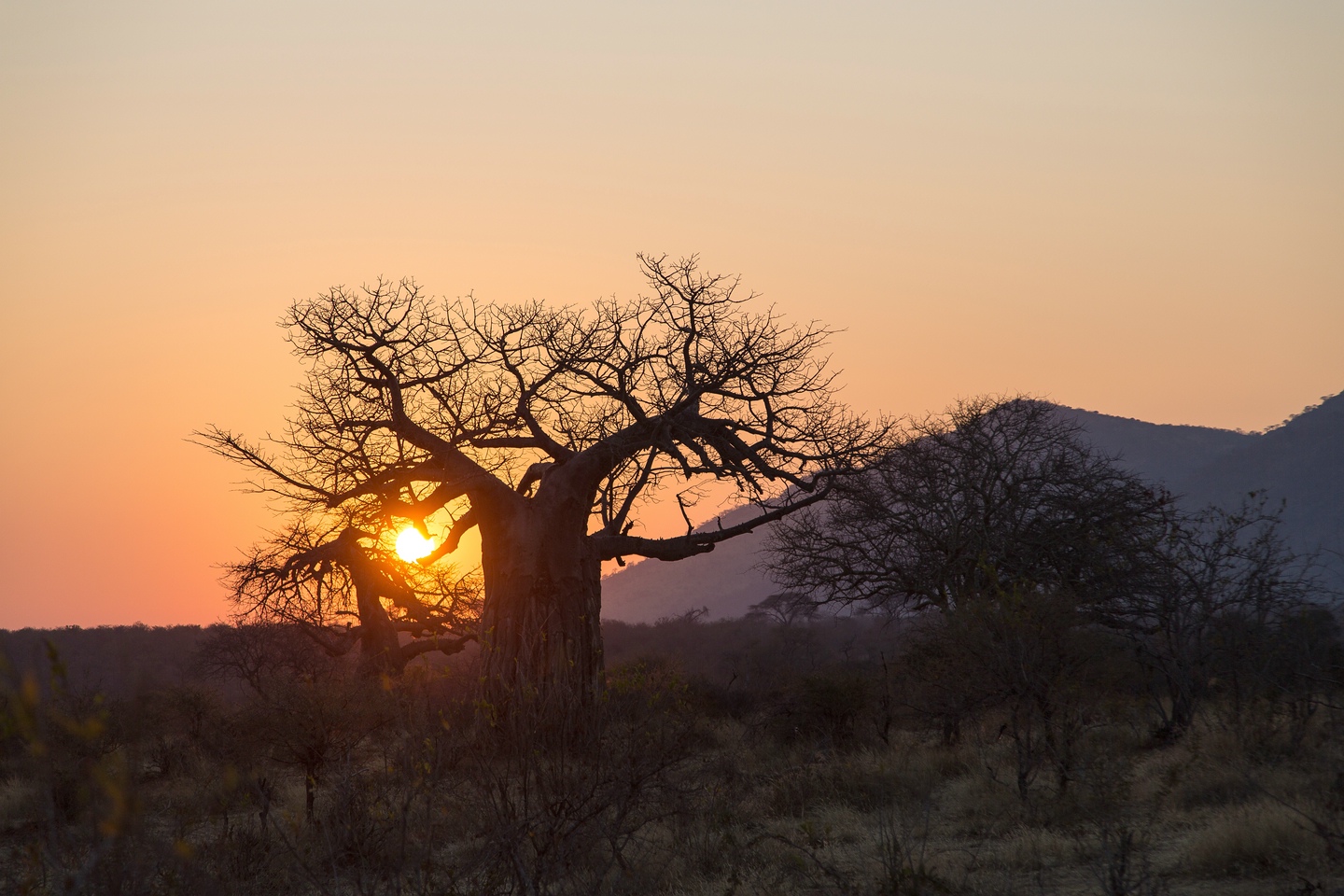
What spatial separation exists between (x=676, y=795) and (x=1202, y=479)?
78009 mm

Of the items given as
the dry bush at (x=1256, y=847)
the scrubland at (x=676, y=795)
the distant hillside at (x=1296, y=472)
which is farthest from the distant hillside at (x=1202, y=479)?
the dry bush at (x=1256, y=847)

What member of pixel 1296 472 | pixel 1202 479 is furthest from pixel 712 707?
pixel 1202 479

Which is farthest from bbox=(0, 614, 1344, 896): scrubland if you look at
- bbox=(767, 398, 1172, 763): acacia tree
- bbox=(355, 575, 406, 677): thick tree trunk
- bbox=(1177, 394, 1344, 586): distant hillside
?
bbox=(1177, 394, 1344, 586): distant hillside

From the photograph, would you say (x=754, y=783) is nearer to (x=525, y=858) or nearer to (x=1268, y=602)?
Result: (x=525, y=858)

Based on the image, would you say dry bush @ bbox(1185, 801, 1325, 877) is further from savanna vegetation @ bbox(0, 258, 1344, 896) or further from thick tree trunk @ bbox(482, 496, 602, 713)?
thick tree trunk @ bbox(482, 496, 602, 713)

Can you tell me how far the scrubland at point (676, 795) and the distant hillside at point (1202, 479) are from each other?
24796 millimetres

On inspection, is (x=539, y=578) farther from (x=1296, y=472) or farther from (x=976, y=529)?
(x=1296, y=472)

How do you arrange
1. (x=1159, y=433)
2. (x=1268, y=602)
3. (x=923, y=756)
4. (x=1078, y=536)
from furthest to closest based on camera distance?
(x=1159, y=433), (x=1078, y=536), (x=923, y=756), (x=1268, y=602)

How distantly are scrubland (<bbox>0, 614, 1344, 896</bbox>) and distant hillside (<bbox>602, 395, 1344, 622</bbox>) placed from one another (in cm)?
2480

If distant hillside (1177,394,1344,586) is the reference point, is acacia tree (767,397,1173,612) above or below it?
below

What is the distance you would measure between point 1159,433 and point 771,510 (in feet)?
294

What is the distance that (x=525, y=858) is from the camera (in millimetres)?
5859

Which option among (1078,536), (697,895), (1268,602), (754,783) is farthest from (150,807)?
(1078,536)

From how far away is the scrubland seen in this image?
4504 mm
